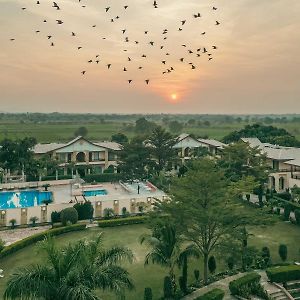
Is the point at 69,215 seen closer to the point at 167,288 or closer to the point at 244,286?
the point at 167,288

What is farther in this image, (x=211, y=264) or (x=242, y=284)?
(x=211, y=264)

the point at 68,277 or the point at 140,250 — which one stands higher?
the point at 68,277

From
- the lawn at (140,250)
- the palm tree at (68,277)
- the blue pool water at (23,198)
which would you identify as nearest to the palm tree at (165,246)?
the lawn at (140,250)

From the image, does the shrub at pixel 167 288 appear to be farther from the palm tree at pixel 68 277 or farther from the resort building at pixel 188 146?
the resort building at pixel 188 146

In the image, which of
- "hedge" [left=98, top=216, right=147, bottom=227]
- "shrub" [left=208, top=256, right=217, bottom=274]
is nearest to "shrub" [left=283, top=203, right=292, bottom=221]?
"hedge" [left=98, top=216, right=147, bottom=227]

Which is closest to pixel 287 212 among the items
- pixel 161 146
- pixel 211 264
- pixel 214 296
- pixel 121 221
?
pixel 211 264

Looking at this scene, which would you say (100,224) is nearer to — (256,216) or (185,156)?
(256,216)
